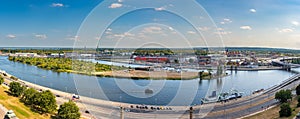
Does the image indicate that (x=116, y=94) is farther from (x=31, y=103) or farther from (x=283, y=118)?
(x=283, y=118)

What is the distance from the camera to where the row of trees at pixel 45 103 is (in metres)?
9.45

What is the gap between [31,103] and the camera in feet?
35.3

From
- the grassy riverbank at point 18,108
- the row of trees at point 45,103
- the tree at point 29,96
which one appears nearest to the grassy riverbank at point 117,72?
the row of trees at point 45,103

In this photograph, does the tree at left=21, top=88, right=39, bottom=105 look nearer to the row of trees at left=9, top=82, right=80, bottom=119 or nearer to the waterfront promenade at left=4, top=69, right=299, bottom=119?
the row of trees at left=9, top=82, right=80, bottom=119

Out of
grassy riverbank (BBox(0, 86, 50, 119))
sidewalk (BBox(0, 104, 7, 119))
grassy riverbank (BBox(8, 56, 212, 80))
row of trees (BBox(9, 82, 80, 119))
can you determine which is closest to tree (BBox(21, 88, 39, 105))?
row of trees (BBox(9, 82, 80, 119))

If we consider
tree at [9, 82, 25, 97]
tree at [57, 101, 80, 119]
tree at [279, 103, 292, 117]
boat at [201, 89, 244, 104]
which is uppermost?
tree at [9, 82, 25, 97]

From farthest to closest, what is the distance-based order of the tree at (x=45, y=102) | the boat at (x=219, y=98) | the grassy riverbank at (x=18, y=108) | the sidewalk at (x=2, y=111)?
1. the boat at (x=219, y=98)
2. the tree at (x=45, y=102)
3. the grassy riverbank at (x=18, y=108)
4. the sidewalk at (x=2, y=111)

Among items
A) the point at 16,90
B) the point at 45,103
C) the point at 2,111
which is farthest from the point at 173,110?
the point at 16,90

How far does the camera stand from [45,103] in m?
10.1

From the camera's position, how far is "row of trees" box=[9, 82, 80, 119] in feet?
31.0

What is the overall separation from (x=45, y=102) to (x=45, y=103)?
38 mm

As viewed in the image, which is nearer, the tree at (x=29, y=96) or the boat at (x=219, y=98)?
the tree at (x=29, y=96)

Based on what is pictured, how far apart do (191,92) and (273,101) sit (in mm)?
4802

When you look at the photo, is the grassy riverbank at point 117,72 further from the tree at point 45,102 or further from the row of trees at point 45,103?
the tree at point 45,102
